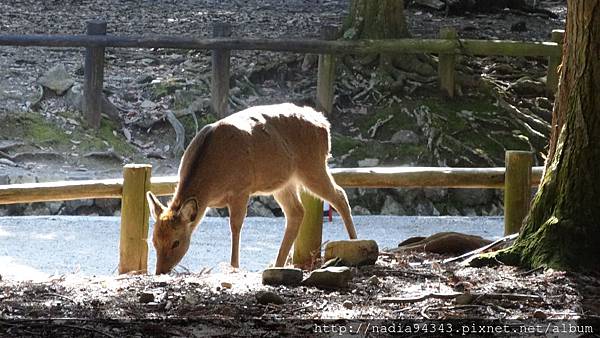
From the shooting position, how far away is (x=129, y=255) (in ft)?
26.7

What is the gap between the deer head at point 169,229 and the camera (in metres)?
7.70

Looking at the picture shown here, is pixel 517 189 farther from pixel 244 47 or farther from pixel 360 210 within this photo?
pixel 244 47

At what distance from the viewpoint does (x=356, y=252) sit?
22.3 ft

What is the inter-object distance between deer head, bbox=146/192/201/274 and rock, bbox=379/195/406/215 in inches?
240

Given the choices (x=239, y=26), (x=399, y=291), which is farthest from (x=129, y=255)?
(x=239, y=26)

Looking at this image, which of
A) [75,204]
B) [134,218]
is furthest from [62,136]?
[134,218]

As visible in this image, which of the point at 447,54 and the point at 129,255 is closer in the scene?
the point at 129,255

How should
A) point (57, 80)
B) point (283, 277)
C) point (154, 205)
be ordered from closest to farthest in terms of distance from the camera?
point (283, 277) < point (154, 205) < point (57, 80)

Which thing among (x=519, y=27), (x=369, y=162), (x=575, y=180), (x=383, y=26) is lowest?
(x=369, y=162)

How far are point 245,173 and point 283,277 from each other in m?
1.99

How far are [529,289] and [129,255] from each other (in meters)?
3.27

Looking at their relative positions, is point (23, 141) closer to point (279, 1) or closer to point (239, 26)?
point (239, 26)

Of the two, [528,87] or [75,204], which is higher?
[528,87]

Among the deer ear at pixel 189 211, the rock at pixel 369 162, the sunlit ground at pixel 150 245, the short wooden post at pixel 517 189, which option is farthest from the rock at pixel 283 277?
the rock at pixel 369 162
